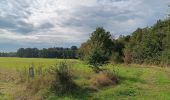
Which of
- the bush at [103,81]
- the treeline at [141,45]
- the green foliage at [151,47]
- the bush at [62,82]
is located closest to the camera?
the bush at [62,82]

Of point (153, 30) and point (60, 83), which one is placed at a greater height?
point (153, 30)

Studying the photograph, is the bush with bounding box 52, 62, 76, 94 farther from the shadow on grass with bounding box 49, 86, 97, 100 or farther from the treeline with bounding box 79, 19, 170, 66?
the treeline with bounding box 79, 19, 170, 66

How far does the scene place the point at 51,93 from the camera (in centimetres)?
2145

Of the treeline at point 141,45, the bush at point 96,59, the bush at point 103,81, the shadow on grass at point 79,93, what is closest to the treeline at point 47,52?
the treeline at point 141,45

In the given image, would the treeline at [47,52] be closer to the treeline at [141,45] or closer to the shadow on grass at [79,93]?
the treeline at [141,45]

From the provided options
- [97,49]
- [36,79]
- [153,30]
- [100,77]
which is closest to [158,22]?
[153,30]

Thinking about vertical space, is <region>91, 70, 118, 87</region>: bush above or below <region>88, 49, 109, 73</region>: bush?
below

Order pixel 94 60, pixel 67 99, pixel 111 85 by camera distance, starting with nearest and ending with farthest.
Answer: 1. pixel 67 99
2. pixel 111 85
3. pixel 94 60

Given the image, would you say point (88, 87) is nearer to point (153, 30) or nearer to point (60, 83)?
point (60, 83)

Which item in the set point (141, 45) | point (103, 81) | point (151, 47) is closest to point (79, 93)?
point (103, 81)

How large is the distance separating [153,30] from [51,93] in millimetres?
61364

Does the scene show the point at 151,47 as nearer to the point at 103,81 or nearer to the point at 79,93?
the point at 103,81

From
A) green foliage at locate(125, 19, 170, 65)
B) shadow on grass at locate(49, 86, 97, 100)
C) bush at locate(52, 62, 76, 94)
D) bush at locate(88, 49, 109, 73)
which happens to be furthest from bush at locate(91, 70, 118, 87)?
green foliage at locate(125, 19, 170, 65)

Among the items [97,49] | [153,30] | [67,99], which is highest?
[153,30]
